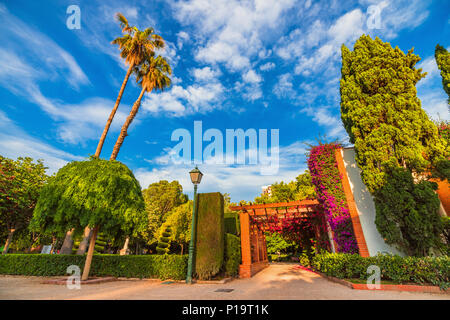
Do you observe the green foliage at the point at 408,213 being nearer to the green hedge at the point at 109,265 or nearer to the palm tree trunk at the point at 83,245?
the green hedge at the point at 109,265

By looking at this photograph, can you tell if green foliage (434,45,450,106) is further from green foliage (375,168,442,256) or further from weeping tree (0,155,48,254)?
weeping tree (0,155,48,254)

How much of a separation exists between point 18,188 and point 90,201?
8298 millimetres

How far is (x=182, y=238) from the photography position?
14.9m

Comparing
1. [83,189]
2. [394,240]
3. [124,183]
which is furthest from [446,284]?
[83,189]

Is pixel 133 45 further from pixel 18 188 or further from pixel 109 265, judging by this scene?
pixel 109 265

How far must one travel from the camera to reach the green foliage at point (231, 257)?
8.23 m

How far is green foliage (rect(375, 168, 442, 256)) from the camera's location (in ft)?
18.6

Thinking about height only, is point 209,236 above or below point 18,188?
below

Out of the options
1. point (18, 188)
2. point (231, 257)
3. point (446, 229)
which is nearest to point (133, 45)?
point (18, 188)

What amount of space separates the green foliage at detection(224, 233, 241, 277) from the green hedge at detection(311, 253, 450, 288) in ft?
13.4

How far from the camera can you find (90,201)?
260 inches

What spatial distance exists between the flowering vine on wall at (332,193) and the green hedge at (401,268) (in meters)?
1.30

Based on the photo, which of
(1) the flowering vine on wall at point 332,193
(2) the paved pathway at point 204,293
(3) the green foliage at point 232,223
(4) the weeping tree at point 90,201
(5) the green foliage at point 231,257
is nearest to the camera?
(2) the paved pathway at point 204,293

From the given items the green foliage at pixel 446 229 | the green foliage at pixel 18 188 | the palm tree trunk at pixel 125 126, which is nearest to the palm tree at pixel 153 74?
the palm tree trunk at pixel 125 126
